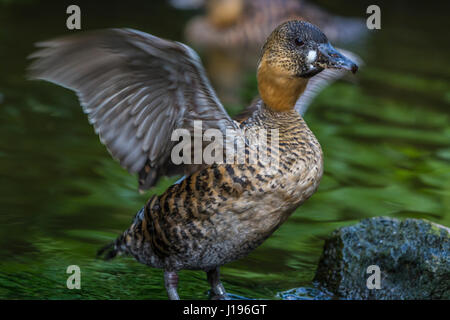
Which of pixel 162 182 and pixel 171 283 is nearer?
pixel 171 283

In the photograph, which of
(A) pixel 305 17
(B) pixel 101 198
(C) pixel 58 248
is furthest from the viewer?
(A) pixel 305 17

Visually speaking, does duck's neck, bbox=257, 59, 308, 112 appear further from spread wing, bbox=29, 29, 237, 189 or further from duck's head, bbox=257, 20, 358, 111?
spread wing, bbox=29, 29, 237, 189

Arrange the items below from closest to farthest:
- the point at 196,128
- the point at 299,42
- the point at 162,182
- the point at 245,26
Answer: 1. the point at 196,128
2. the point at 299,42
3. the point at 162,182
4. the point at 245,26

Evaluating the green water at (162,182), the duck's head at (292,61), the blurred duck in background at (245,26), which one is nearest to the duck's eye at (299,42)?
the duck's head at (292,61)

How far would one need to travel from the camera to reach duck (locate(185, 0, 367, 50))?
1178 cm

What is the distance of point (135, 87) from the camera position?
13.9 feet

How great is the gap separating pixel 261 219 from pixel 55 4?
9542 mm

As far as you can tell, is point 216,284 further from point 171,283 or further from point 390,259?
point 390,259

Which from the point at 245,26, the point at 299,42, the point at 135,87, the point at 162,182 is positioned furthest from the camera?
the point at 245,26

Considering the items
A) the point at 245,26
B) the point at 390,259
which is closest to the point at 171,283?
the point at 390,259

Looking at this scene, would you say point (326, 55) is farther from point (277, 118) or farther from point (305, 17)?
point (305, 17)

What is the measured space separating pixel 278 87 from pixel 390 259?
1.45 meters

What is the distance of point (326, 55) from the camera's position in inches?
175

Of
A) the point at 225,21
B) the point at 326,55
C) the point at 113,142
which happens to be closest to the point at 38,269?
the point at 113,142
